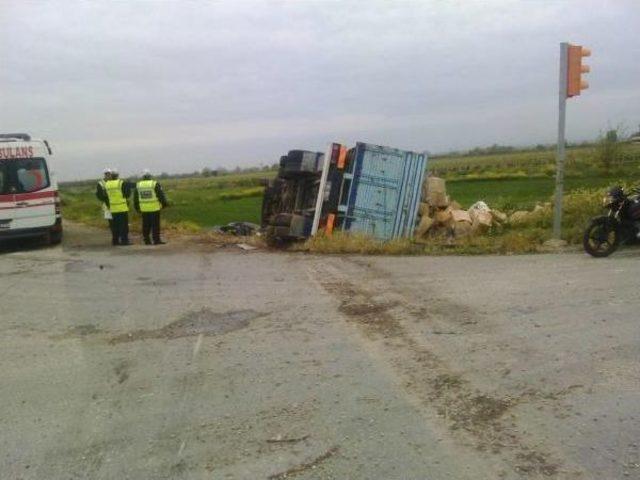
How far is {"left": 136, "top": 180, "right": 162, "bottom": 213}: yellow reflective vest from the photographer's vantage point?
1367cm

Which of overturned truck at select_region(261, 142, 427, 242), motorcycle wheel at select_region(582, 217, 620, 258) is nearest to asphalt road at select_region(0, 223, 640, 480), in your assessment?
motorcycle wheel at select_region(582, 217, 620, 258)

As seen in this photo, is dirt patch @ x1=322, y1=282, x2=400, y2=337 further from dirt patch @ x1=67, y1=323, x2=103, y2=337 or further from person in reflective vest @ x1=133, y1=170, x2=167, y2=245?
person in reflective vest @ x1=133, y1=170, x2=167, y2=245

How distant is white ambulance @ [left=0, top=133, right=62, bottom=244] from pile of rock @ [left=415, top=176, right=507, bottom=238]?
8356mm

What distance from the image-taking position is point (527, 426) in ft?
13.0

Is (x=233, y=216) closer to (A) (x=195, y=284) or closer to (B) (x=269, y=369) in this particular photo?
(A) (x=195, y=284)

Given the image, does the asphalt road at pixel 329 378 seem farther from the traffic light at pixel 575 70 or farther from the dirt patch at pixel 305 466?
the traffic light at pixel 575 70

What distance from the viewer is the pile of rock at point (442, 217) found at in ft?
46.7

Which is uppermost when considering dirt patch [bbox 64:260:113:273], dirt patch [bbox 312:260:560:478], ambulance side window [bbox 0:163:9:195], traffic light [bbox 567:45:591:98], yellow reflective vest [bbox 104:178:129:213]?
traffic light [bbox 567:45:591:98]

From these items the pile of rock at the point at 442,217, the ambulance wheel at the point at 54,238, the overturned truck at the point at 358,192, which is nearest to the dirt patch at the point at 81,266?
the ambulance wheel at the point at 54,238

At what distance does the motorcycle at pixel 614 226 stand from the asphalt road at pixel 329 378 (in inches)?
52.5

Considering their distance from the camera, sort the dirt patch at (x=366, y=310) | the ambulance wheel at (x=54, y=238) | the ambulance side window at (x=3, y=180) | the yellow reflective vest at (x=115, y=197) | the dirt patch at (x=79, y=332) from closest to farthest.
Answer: the dirt patch at (x=366, y=310)
the dirt patch at (x=79, y=332)
the ambulance side window at (x=3, y=180)
the yellow reflective vest at (x=115, y=197)
the ambulance wheel at (x=54, y=238)

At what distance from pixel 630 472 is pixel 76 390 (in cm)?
382

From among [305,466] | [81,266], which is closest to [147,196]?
[81,266]

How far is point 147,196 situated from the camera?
Result: 13.7 metres
